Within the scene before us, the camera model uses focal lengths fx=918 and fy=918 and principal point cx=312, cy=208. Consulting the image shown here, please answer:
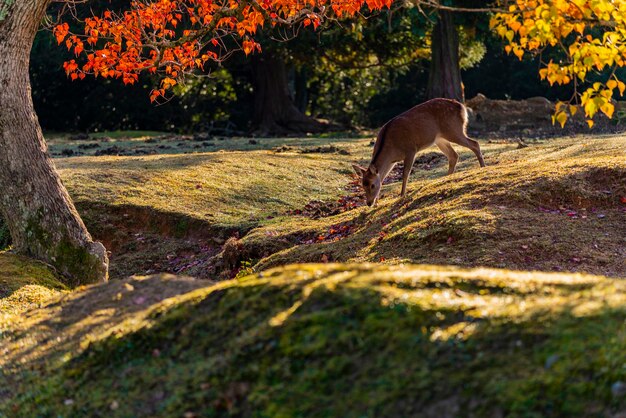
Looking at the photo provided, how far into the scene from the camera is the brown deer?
16047 millimetres

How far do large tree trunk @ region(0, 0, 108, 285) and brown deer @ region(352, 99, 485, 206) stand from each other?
18.0 ft

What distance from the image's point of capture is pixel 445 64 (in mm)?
37062

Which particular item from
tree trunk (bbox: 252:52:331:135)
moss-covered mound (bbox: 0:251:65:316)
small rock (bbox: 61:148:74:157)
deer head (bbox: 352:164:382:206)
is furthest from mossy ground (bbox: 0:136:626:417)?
tree trunk (bbox: 252:52:331:135)

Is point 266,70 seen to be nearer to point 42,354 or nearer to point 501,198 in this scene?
point 501,198

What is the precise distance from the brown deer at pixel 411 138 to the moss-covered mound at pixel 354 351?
9.99 metres

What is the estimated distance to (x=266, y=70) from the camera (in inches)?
1550

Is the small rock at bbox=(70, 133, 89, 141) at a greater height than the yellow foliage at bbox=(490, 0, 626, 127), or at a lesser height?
lesser

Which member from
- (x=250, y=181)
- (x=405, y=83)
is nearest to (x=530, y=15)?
(x=250, y=181)

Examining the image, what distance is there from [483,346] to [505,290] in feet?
Answer: 2.28

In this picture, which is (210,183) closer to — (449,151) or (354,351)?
(449,151)

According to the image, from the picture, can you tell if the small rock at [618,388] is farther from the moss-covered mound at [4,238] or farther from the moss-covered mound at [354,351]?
the moss-covered mound at [4,238]

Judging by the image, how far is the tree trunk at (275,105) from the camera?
128 feet

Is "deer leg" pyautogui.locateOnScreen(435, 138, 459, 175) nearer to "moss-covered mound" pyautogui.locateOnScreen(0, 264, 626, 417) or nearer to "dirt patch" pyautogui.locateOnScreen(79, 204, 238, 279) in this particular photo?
"dirt patch" pyautogui.locateOnScreen(79, 204, 238, 279)

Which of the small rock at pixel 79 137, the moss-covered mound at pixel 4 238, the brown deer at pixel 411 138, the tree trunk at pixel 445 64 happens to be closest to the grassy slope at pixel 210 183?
the moss-covered mound at pixel 4 238
